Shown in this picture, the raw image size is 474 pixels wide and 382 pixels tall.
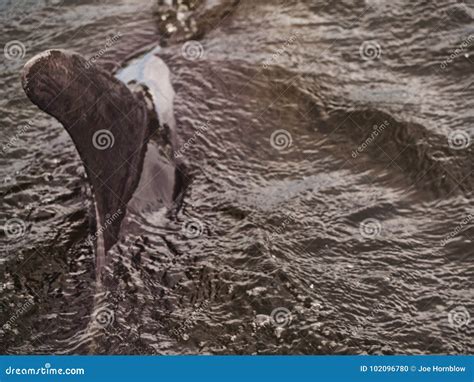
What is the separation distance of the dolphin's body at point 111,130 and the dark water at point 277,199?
0.22 metres

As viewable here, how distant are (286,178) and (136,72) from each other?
1.65 meters

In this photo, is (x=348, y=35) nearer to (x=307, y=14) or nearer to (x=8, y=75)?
(x=307, y=14)

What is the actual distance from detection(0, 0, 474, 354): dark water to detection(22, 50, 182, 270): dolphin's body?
223 mm

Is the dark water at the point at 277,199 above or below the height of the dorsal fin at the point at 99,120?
below

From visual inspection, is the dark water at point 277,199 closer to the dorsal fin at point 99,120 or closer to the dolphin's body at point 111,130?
the dolphin's body at point 111,130

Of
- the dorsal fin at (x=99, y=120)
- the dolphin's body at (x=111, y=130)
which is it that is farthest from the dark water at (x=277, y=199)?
the dorsal fin at (x=99, y=120)

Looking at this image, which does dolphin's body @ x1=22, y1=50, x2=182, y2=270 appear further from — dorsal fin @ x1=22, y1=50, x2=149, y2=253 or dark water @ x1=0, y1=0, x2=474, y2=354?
dark water @ x1=0, y1=0, x2=474, y2=354

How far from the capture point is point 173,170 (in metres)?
7.56

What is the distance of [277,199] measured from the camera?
25.4 ft

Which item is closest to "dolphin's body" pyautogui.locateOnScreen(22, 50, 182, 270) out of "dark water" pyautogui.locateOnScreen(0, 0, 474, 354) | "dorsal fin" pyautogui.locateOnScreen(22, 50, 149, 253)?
"dorsal fin" pyautogui.locateOnScreen(22, 50, 149, 253)

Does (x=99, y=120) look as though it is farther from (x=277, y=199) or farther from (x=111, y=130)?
(x=277, y=199)

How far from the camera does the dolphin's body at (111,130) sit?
6.05 metres

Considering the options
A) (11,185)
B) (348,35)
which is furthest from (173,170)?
(348,35)

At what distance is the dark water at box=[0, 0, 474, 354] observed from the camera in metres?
6.61
